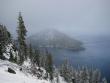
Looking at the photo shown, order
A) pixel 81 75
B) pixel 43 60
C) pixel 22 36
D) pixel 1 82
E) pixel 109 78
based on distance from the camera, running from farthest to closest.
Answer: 1. pixel 109 78
2. pixel 81 75
3. pixel 43 60
4. pixel 22 36
5. pixel 1 82

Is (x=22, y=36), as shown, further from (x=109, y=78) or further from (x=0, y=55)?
(x=109, y=78)

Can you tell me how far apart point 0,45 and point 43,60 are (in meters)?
59.4

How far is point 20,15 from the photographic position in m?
47.5

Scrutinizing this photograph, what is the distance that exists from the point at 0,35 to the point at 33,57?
1534 inches

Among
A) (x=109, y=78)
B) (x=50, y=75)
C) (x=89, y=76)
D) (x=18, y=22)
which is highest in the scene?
(x=18, y=22)

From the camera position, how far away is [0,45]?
37812mm

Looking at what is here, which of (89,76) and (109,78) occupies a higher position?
(89,76)

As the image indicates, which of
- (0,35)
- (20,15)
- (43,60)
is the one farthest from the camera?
(43,60)

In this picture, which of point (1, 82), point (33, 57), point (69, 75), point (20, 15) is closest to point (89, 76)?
point (69, 75)

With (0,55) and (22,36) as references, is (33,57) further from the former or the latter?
(0,55)

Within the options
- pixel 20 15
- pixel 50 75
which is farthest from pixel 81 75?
pixel 20 15

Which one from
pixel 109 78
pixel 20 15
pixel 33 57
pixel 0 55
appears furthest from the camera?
pixel 109 78

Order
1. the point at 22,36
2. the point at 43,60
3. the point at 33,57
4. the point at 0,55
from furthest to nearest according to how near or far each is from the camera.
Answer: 1. the point at 43,60
2. the point at 33,57
3. the point at 22,36
4. the point at 0,55

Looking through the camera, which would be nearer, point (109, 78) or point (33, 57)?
point (33, 57)
